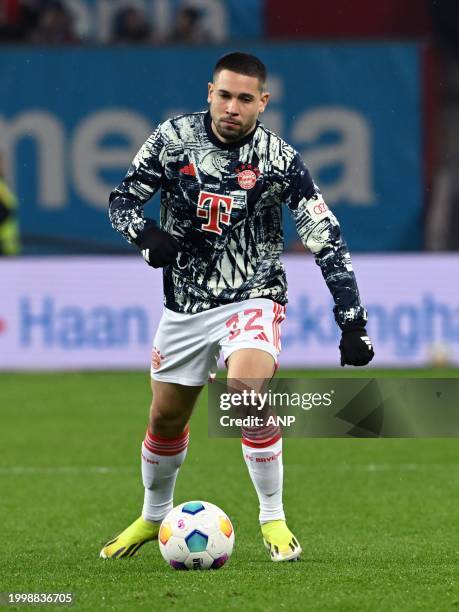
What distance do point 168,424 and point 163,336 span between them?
14.5 inches

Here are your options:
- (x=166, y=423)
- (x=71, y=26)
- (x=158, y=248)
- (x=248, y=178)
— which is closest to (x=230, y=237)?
(x=248, y=178)

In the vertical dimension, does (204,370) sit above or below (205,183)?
below

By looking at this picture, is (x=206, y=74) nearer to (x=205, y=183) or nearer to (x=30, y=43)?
(x=30, y=43)

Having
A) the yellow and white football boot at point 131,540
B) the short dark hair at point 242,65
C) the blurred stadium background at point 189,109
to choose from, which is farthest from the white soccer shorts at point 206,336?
the blurred stadium background at point 189,109

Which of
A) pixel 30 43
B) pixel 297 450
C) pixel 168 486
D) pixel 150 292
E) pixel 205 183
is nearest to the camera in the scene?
pixel 205 183

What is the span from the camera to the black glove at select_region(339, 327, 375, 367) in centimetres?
515

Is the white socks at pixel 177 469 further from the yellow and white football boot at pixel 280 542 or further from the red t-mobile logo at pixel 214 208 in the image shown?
the red t-mobile logo at pixel 214 208

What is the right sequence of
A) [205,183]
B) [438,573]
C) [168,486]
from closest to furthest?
[438,573]
[205,183]
[168,486]

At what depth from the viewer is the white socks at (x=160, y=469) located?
19.0 feet

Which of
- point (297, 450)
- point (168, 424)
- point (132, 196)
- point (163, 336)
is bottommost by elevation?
point (297, 450)

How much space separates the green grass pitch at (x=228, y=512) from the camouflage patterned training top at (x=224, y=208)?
3.70ft

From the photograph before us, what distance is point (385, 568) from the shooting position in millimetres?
5281

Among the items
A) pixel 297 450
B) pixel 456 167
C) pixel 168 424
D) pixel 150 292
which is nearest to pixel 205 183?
pixel 168 424

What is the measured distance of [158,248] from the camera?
5.24 m
